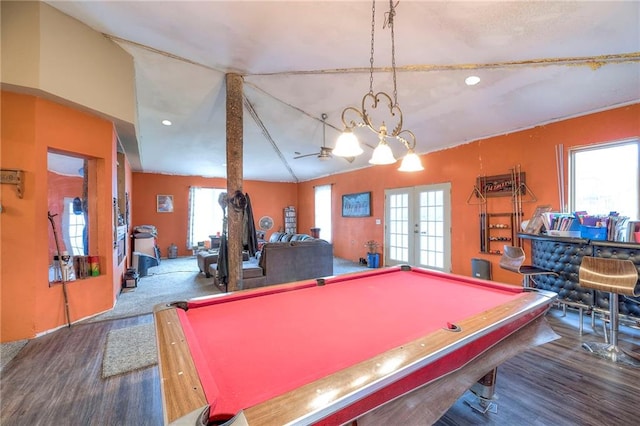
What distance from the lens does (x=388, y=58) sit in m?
3.10

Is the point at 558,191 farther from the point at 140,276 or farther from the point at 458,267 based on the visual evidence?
the point at 140,276

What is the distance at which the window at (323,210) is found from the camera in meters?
8.62

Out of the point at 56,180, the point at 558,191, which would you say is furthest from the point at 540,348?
the point at 56,180

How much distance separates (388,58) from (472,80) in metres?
1.18

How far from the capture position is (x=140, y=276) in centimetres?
555

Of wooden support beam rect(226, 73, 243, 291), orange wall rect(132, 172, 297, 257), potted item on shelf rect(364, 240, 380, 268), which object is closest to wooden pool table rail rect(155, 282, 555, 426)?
wooden support beam rect(226, 73, 243, 291)

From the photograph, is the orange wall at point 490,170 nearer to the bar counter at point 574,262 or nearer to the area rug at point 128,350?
the bar counter at point 574,262

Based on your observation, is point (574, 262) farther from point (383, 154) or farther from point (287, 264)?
point (287, 264)

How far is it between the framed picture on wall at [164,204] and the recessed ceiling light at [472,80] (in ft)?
26.9

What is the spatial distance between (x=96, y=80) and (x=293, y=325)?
3.61 meters

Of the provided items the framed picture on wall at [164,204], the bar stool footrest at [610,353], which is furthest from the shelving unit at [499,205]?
the framed picture on wall at [164,204]

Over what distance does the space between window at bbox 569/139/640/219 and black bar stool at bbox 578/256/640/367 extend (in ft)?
4.04

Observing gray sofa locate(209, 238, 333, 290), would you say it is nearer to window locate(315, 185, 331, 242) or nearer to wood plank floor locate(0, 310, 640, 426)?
wood plank floor locate(0, 310, 640, 426)

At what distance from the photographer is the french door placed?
529 cm
